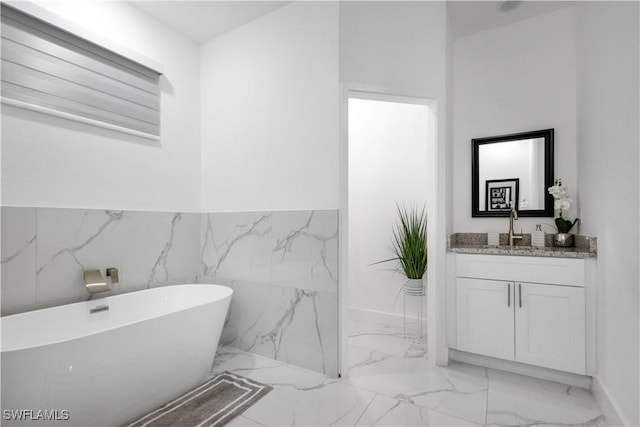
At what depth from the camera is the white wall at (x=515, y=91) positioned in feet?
8.68

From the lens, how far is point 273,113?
8.59 ft

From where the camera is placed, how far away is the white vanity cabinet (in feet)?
7.06

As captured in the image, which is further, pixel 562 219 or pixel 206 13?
pixel 206 13

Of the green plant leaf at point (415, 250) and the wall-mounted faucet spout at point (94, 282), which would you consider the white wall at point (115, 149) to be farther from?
the green plant leaf at point (415, 250)

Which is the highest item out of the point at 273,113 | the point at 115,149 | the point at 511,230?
the point at 273,113

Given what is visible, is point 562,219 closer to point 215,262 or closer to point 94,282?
point 215,262

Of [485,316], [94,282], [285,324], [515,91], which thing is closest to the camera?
[94,282]

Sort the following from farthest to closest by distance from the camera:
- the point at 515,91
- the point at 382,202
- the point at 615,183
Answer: the point at 382,202 < the point at 515,91 < the point at 615,183

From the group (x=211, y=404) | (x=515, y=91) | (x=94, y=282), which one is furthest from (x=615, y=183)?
(x=94, y=282)

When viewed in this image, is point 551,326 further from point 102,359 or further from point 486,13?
point 102,359

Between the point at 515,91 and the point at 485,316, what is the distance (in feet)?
6.44

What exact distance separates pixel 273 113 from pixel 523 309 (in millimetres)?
2409

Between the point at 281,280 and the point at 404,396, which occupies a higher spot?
the point at 281,280

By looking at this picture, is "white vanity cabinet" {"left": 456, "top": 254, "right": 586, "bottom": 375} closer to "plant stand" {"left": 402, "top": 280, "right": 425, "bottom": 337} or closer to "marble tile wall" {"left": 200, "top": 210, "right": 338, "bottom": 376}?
"plant stand" {"left": 402, "top": 280, "right": 425, "bottom": 337}
